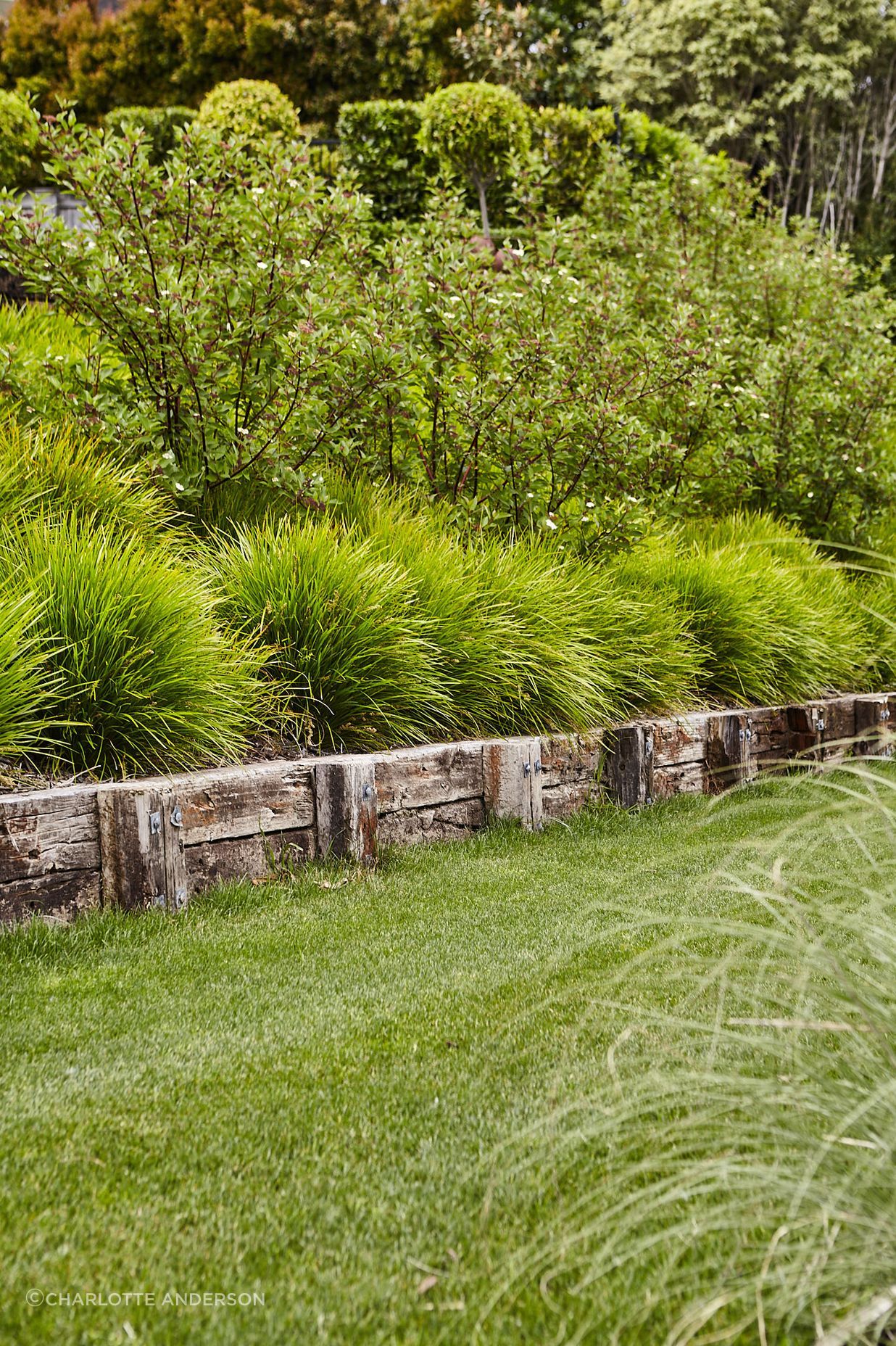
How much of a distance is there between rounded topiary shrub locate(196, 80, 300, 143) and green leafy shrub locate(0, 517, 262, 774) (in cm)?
824

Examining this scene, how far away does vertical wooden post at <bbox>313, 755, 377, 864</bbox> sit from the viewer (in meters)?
3.49

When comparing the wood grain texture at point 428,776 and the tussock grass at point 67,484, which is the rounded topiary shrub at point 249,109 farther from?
the wood grain texture at point 428,776

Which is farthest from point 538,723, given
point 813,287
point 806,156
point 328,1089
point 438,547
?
point 806,156

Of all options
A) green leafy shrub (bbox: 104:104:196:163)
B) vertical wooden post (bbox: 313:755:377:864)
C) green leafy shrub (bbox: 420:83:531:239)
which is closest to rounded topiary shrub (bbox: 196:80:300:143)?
green leafy shrub (bbox: 104:104:196:163)

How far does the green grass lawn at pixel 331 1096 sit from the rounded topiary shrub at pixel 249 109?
9.57 metres

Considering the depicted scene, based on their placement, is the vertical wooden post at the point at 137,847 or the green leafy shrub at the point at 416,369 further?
the green leafy shrub at the point at 416,369

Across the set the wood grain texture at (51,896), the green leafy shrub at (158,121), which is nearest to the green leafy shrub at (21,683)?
the wood grain texture at (51,896)

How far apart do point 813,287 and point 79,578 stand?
22.5 feet

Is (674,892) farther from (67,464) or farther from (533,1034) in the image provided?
(67,464)

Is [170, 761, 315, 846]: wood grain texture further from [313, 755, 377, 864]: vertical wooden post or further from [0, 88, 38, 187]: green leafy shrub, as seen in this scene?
[0, 88, 38, 187]: green leafy shrub

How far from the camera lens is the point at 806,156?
64.0 feet

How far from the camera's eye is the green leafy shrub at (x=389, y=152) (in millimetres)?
11945

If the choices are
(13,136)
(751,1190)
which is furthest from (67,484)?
(13,136)

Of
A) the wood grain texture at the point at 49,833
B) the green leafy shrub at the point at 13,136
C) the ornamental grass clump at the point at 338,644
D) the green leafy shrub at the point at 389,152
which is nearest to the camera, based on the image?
the wood grain texture at the point at 49,833
